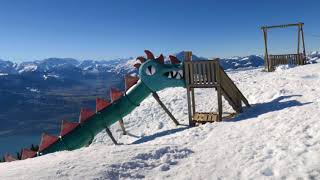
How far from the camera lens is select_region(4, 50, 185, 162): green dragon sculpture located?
17.2 meters

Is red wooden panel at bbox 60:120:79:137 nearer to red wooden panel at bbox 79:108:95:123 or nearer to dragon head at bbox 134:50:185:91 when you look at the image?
red wooden panel at bbox 79:108:95:123

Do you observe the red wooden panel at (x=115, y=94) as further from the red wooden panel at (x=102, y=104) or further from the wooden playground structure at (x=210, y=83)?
the wooden playground structure at (x=210, y=83)

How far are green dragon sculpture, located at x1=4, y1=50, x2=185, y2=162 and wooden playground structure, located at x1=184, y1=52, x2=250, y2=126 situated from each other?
80 cm

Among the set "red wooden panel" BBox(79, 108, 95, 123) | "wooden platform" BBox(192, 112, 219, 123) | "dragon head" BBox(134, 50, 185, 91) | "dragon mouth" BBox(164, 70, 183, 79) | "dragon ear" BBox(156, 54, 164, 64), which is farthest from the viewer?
"red wooden panel" BBox(79, 108, 95, 123)

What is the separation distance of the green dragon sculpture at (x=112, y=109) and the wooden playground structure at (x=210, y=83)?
80 centimetres

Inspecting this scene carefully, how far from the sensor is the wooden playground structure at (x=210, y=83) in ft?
51.5

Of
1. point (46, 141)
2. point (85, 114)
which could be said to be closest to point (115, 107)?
point (85, 114)

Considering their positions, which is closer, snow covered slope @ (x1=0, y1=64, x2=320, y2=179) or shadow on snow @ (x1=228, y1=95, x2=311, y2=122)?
snow covered slope @ (x1=0, y1=64, x2=320, y2=179)

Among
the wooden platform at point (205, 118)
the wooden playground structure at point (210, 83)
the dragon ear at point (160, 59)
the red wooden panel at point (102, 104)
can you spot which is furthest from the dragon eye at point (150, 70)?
the wooden platform at point (205, 118)

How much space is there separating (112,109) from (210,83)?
4.66 meters

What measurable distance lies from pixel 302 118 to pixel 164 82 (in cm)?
680

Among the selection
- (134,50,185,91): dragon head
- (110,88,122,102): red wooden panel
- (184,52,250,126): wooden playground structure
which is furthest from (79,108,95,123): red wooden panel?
(184,52,250,126): wooden playground structure

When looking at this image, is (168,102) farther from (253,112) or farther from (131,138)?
(253,112)

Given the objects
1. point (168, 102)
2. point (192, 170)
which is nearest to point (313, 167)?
point (192, 170)
